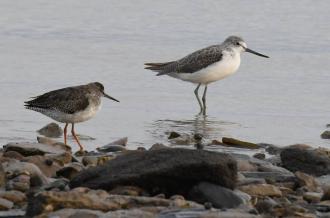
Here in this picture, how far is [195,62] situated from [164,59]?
8.49 ft

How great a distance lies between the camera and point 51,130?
12672mm

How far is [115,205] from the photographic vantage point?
7.38 metres

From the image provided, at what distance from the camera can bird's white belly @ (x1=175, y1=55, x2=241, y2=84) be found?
1623cm

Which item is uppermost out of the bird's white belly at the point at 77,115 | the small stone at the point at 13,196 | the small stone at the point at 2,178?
the bird's white belly at the point at 77,115

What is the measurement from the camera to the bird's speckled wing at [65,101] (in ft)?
Answer: 37.9

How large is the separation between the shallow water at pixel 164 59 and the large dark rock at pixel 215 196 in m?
4.23

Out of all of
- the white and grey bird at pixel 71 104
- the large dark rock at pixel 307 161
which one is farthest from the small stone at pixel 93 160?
the large dark rock at pixel 307 161

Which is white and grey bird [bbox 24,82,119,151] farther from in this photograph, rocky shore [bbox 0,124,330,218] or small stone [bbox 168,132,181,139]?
rocky shore [bbox 0,124,330,218]

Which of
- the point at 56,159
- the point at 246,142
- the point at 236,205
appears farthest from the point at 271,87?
the point at 236,205

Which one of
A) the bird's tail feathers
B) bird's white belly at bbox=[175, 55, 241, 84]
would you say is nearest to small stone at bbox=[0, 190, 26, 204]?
bird's white belly at bbox=[175, 55, 241, 84]

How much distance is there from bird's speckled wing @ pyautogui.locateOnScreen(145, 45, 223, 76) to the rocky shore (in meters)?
7.02

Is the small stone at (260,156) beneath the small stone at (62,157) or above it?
beneath

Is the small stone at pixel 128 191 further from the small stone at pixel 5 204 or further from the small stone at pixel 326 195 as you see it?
the small stone at pixel 326 195

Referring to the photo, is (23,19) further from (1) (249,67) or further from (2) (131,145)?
(2) (131,145)
